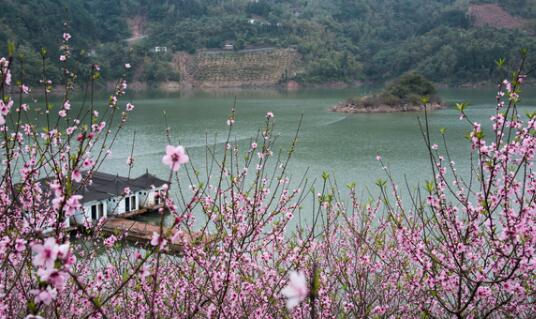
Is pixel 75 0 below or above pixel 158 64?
above

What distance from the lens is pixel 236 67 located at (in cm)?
7362

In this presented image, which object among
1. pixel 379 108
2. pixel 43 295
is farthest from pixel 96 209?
pixel 379 108

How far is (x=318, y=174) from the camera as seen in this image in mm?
16047

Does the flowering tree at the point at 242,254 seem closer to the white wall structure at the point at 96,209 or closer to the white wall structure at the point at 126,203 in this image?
the white wall structure at the point at 96,209

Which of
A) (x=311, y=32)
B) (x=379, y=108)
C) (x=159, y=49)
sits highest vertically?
(x=311, y=32)

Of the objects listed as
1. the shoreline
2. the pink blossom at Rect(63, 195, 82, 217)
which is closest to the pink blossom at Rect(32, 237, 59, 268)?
the pink blossom at Rect(63, 195, 82, 217)

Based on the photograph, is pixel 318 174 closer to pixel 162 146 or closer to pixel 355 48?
pixel 162 146

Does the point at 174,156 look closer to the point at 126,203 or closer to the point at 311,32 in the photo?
the point at 126,203

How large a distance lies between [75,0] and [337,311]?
279ft

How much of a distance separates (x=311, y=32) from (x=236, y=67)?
622 inches

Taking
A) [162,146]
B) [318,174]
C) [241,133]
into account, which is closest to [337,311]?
[318,174]

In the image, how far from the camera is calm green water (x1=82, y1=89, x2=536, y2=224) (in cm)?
1698

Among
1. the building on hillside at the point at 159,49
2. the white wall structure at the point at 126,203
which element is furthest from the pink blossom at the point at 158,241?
the building on hillside at the point at 159,49

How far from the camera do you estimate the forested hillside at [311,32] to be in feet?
197
